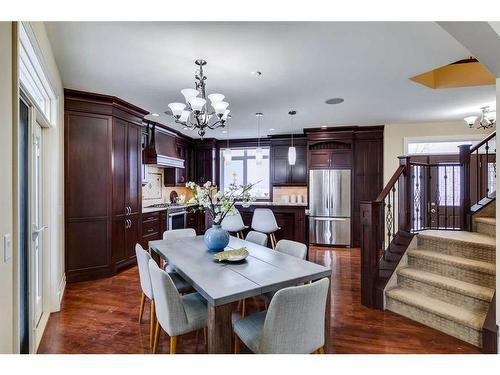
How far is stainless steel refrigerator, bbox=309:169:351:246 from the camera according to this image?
19.5ft

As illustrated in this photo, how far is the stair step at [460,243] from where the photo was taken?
2775 millimetres

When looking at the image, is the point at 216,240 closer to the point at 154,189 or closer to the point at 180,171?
the point at 154,189

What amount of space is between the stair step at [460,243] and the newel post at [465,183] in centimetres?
27

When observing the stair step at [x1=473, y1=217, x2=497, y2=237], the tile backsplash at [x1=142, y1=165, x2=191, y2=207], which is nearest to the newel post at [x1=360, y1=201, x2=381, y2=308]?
the stair step at [x1=473, y1=217, x2=497, y2=237]

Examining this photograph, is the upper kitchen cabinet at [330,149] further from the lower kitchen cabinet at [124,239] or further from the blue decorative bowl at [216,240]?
the blue decorative bowl at [216,240]

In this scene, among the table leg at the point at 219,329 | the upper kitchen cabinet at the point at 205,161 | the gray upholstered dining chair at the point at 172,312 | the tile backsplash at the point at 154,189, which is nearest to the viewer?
the table leg at the point at 219,329

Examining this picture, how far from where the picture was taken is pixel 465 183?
3652mm

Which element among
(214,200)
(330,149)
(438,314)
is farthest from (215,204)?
(330,149)

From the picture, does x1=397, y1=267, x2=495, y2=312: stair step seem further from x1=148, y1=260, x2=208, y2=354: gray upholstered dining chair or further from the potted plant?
x1=148, y1=260, x2=208, y2=354: gray upholstered dining chair

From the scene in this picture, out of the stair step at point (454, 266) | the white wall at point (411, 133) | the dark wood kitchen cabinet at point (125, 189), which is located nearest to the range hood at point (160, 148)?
the dark wood kitchen cabinet at point (125, 189)

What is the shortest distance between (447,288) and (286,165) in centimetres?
457
